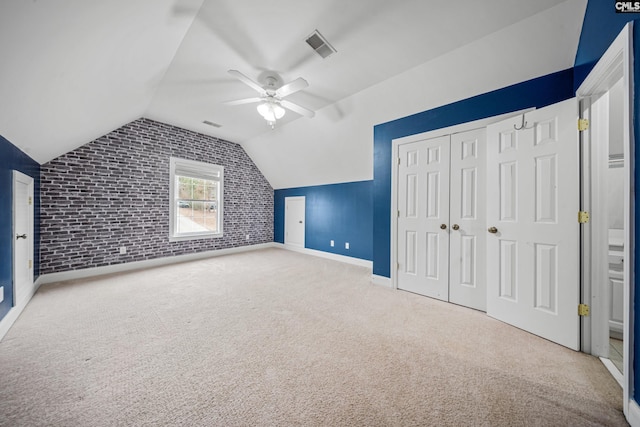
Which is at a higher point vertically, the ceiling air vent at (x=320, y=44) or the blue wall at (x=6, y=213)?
the ceiling air vent at (x=320, y=44)

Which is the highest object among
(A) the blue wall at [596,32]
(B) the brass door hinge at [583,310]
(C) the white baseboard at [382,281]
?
(A) the blue wall at [596,32]

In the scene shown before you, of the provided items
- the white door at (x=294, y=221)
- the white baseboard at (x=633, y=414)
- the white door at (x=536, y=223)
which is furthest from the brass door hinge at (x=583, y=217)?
the white door at (x=294, y=221)

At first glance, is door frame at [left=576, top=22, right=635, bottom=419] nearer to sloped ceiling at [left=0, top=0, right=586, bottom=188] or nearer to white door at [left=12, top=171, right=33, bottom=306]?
sloped ceiling at [left=0, top=0, right=586, bottom=188]

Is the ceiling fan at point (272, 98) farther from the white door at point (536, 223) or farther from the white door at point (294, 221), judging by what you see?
the white door at point (294, 221)

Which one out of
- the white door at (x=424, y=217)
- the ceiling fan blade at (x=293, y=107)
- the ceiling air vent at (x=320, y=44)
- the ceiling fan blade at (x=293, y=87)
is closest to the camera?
the ceiling air vent at (x=320, y=44)


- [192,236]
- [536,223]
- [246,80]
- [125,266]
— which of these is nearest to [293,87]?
[246,80]

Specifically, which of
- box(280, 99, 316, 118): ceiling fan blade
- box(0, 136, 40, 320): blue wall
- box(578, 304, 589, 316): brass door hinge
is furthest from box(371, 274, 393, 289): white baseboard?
box(0, 136, 40, 320): blue wall

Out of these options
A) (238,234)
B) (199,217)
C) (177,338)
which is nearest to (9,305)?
(177,338)

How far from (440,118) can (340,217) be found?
296 cm

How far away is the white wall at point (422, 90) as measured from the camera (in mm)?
2027

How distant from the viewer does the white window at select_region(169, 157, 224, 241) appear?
4.84 m

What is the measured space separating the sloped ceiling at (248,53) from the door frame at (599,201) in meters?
0.67

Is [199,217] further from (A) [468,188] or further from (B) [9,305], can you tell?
(A) [468,188]

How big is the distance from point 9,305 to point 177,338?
1.95 metres
